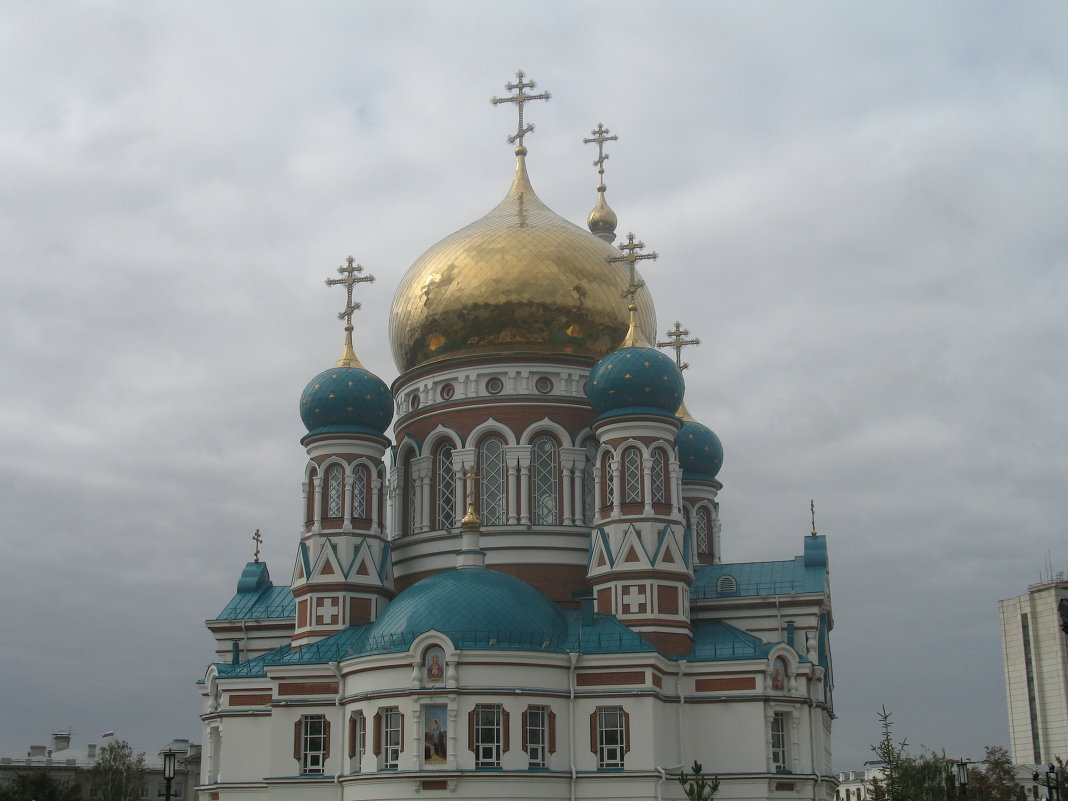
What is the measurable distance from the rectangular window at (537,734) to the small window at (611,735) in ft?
3.03

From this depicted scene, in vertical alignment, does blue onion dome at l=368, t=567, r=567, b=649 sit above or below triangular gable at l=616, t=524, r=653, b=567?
below

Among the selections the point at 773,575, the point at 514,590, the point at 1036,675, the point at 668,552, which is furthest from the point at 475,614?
the point at 1036,675

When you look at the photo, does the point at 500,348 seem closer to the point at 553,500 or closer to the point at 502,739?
the point at 553,500

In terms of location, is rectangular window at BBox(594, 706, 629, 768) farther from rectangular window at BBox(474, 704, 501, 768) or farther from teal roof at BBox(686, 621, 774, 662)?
teal roof at BBox(686, 621, 774, 662)

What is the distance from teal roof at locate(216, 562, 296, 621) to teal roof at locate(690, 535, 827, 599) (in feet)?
31.3

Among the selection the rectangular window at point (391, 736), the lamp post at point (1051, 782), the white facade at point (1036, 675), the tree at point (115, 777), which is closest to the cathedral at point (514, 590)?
the rectangular window at point (391, 736)

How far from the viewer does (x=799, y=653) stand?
28953mm

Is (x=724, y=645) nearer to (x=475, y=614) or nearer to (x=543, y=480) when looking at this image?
(x=475, y=614)

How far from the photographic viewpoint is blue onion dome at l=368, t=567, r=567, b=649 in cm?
2514

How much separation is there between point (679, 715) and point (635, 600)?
91.9 inches

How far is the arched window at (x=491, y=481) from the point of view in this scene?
29906mm

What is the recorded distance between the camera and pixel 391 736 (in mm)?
25141

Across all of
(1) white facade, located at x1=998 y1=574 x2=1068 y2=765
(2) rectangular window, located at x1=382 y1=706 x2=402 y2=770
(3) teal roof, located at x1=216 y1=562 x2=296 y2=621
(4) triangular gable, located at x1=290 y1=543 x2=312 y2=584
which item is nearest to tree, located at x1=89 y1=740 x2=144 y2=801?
(3) teal roof, located at x1=216 y1=562 x2=296 y2=621

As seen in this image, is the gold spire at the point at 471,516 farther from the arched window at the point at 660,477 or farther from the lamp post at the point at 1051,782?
the lamp post at the point at 1051,782
